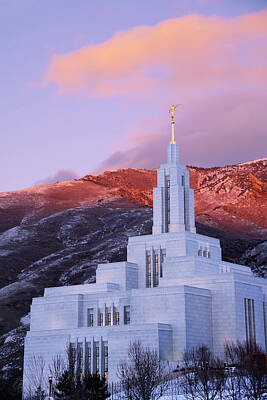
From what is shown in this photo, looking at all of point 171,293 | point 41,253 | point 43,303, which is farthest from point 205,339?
point 41,253

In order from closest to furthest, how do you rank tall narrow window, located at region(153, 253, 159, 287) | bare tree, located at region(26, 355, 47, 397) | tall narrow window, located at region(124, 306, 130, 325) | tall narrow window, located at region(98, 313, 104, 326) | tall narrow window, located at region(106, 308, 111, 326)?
bare tree, located at region(26, 355, 47, 397), tall narrow window, located at region(124, 306, 130, 325), tall narrow window, located at region(106, 308, 111, 326), tall narrow window, located at region(98, 313, 104, 326), tall narrow window, located at region(153, 253, 159, 287)

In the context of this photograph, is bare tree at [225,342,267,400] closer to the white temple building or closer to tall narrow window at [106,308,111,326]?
the white temple building

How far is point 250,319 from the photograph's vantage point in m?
81.6

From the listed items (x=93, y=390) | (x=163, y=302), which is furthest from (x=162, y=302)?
(x=93, y=390)

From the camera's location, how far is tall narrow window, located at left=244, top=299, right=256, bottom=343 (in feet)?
263

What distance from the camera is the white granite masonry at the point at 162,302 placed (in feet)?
254

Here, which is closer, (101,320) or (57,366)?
(57,366)

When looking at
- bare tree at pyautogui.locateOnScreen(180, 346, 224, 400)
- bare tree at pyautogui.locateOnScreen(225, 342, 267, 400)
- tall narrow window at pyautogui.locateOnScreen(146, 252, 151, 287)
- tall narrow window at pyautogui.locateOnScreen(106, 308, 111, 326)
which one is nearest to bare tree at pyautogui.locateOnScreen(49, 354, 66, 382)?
tall narrow window at pyautogui.locateOnScreen(106, 308, 111, 326)

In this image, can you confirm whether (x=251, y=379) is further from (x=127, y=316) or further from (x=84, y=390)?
(x=127, y=316)

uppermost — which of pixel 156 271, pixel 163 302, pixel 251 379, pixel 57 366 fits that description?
pixel 156 271

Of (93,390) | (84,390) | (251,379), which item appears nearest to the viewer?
(84,390)

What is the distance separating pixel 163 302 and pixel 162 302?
129mm

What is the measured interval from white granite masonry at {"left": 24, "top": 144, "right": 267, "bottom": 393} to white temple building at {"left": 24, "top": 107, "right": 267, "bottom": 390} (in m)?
0.11

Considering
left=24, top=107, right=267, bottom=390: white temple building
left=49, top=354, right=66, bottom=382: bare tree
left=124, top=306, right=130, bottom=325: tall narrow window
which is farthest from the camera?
left=124, top=306, right=130, bottom=325: tall narrow window
